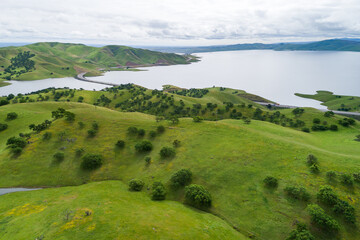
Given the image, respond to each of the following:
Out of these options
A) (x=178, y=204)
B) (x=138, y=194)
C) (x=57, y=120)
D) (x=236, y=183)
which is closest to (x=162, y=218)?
(x=178, y=204)

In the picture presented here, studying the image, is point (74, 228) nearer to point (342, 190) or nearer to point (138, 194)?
point (138, 194)

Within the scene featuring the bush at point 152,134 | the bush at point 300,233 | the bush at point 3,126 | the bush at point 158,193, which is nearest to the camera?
the bush at point 300,233

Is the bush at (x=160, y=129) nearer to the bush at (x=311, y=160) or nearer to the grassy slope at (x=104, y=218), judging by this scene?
the grassy slope at (x=104, y=218)

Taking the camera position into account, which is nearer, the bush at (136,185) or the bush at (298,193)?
the bush at (298,193)

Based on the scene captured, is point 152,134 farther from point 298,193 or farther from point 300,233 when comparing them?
point 300,233

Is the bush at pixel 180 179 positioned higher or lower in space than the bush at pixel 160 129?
lower

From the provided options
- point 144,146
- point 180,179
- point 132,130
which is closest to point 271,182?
point 180,179

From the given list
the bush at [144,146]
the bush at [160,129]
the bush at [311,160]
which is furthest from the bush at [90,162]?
the bush at [311,160]

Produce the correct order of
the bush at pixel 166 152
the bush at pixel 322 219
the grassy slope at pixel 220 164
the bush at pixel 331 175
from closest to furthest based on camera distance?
the bush at pixel 322 219 → the grassy slope at pixel 220 164 → the bush at pixel 331 175 → the bush at pixel 166 152
